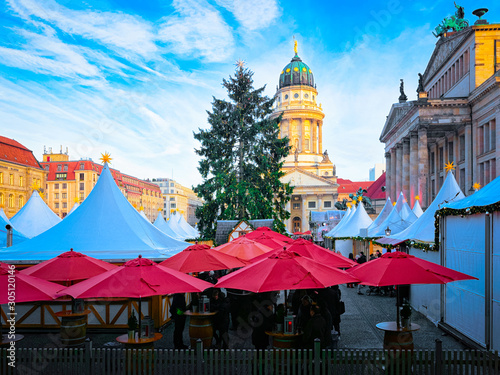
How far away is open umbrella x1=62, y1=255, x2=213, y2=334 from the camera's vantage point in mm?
8352

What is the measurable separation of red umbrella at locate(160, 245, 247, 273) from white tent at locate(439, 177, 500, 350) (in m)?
5.74

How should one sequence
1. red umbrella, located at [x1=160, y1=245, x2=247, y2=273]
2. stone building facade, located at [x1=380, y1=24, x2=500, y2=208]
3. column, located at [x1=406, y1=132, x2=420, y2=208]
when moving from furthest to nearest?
column, located at [x1=406, y1=132, x2=420, y2=208]
stone building facade, located at [x1=380, y1=24, x2=500, y2=208]
red umbrella, located at [x1=160, y1=245, x2=247, y2=273]

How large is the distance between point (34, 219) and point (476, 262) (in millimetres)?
23489

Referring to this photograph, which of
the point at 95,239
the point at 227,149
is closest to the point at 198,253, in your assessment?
the point at 95,239

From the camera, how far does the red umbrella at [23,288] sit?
817 cm

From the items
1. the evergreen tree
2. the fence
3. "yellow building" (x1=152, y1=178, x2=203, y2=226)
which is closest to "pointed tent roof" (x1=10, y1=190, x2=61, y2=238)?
the evergreen tree

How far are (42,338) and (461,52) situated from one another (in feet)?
152

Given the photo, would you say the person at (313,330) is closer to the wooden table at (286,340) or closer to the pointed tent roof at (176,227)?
the wooden table at (286,340)

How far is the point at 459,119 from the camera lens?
146 ft

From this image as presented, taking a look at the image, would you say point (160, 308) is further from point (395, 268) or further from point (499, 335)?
point (499, 335)

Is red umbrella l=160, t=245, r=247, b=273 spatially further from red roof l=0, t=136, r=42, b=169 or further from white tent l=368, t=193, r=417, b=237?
red roof l=0, t=136, r=42, b=169

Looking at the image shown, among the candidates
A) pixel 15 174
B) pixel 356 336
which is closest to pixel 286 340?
pixel 356 336

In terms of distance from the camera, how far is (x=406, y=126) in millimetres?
50969

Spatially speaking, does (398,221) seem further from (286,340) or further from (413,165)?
(413,165)
